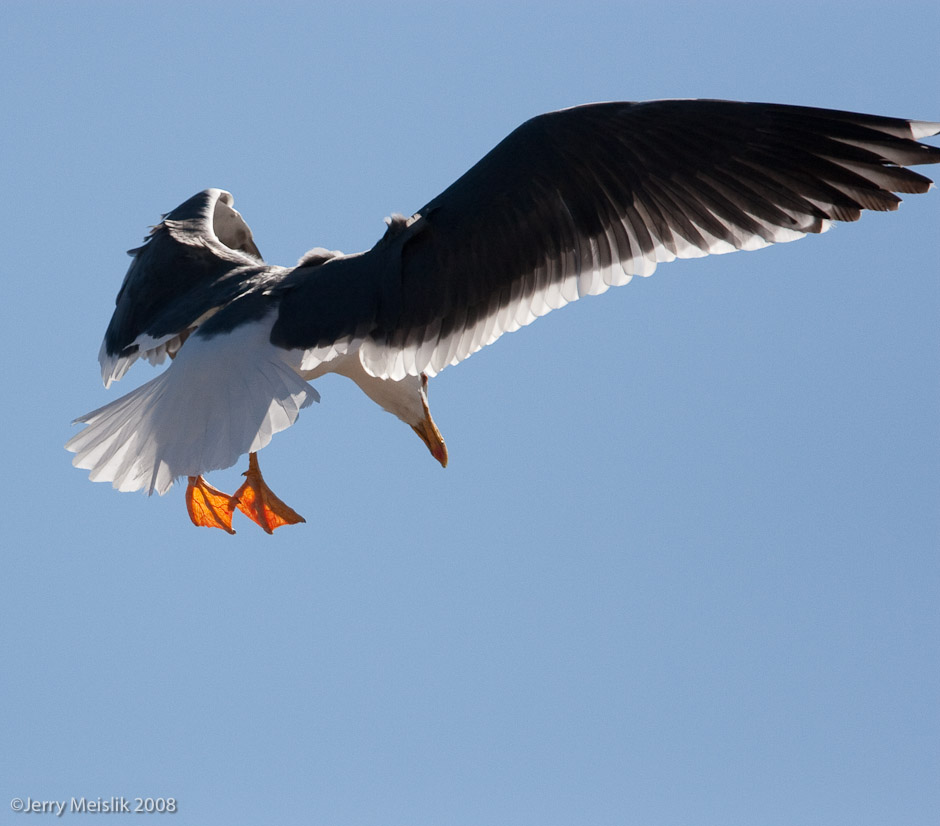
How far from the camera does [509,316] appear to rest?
191 inches

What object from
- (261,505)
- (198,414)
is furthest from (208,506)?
(198,414)

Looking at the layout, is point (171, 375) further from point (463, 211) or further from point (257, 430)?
point (463, 211)

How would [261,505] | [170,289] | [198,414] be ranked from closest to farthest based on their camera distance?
[198,414] < [170,289] < [261,505]

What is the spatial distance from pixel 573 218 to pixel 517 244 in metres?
0.21

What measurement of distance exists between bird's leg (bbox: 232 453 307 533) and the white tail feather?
→ 3.21 feet

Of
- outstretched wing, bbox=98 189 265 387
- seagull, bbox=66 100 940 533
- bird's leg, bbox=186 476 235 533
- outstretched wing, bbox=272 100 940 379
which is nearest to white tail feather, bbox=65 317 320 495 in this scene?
seagull, bbox=66 100 940 533

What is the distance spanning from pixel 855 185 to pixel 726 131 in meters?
0.47

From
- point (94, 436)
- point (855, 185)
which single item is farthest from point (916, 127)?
point (94, 436)

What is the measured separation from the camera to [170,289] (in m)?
5.59

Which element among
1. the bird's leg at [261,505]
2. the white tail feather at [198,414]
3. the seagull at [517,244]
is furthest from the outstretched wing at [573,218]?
the bird's leg at [261,505]

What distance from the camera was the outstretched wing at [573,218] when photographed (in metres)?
4.67

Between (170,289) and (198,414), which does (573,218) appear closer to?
(198,414)

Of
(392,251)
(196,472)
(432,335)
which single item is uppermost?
(392,251)

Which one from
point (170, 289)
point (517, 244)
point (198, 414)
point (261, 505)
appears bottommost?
point (261, 505)
